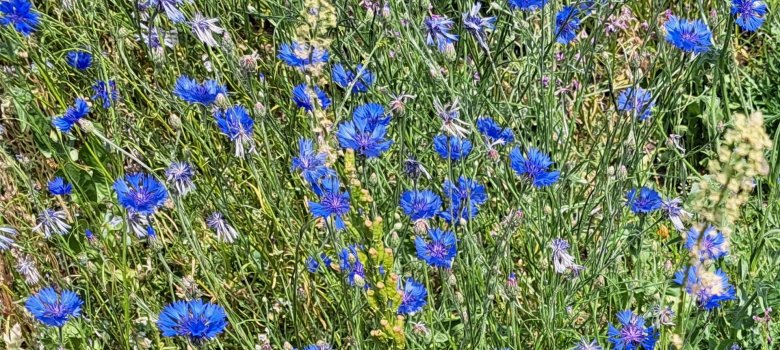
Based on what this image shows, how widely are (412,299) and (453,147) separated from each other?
1.04 feet

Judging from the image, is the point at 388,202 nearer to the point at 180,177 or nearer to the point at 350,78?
the point at 350,78

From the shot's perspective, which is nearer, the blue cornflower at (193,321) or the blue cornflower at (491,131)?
the blue cornflower at (193,321)

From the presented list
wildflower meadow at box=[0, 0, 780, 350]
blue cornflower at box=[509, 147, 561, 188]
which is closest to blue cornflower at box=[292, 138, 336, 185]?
wildflower meadow at box=[0, 0, 780, 350]

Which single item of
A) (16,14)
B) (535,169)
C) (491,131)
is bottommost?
(535,169)

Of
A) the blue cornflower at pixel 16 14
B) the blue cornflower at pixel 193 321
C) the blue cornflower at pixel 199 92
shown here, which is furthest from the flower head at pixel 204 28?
the blue cornflower at pixel 193 321

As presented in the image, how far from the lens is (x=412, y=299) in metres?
1.75

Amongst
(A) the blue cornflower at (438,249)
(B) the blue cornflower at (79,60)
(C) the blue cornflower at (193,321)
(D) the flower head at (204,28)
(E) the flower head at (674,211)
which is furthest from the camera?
(B) the blue cornflower at (79,60)

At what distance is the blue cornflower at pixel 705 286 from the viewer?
3.05 ft

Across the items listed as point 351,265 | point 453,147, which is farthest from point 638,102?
point 351,265

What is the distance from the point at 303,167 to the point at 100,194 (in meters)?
1.15

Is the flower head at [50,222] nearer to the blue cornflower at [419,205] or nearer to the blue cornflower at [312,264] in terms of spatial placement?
the blue cornflower at [312,264]

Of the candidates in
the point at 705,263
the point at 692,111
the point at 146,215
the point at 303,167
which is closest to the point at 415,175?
the point at 303,167

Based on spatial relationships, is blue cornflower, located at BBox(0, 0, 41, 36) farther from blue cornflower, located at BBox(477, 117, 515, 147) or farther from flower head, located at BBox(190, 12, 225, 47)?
blue cornflower, located at BBox(477, 117, 515, 147)

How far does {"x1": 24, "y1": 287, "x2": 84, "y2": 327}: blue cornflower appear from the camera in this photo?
5.74 ft
